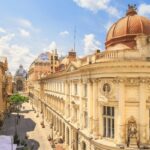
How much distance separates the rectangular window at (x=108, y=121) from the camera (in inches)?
1040

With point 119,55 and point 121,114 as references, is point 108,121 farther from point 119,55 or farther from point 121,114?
point 119,55

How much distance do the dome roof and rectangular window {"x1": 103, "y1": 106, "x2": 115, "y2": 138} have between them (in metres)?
8.35

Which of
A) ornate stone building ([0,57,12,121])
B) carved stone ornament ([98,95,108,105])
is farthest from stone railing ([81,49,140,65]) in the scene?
ornate stone building ([0,57,12,121])

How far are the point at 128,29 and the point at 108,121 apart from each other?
451 inches

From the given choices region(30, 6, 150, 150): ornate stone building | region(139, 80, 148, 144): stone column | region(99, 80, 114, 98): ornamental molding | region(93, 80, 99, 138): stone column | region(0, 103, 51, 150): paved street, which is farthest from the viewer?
region(0, 103, 51, 150): paved street

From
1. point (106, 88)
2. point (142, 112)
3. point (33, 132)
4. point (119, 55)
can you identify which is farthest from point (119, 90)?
point (33, 132)

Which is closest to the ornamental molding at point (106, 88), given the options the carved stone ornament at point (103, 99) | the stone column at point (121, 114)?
the carved stone ornament at point (103, 99)

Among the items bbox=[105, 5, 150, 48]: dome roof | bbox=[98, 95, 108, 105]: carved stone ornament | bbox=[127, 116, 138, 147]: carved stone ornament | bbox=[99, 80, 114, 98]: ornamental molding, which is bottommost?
bbox=[127, 116, 138, 147]: carved stone ornament

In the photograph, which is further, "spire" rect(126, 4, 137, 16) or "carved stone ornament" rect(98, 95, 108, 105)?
"spire" rect(126, 4, 137, 16)

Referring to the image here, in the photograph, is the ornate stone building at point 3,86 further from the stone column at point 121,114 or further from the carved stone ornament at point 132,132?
the carved stone ornament at point 132,132

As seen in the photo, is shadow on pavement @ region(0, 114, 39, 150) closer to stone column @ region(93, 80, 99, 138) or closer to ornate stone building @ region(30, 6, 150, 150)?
ornate stone building @ region(30, 6, 150, 150)

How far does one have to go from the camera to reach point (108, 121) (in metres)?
26.9

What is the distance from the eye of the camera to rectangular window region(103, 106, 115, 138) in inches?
1040

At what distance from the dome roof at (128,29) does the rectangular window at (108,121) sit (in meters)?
8.35
